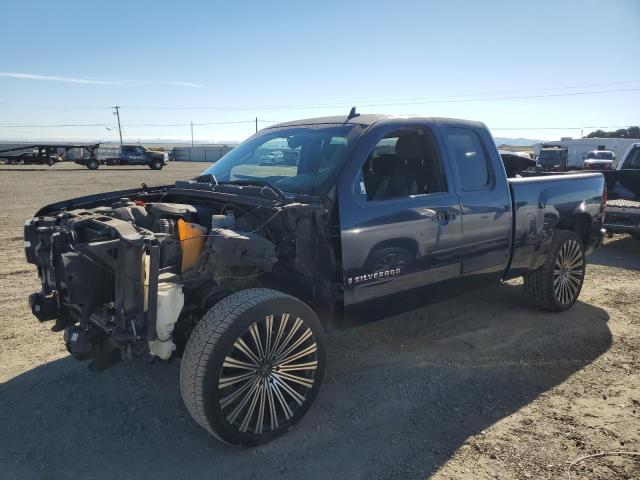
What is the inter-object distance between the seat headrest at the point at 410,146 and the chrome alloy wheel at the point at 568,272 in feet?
7.08

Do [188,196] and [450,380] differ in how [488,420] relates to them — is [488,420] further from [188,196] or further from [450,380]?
[188,196]

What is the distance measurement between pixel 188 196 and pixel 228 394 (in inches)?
73.5

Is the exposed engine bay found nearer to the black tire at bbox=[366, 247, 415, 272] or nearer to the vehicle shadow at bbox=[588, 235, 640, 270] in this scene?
the black tire at bbox=[366, 247, 415, 272]

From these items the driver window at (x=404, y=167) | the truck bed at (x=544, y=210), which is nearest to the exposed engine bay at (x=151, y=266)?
the driver window at (x=404, y=167)

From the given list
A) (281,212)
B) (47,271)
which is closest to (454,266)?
(281,212)

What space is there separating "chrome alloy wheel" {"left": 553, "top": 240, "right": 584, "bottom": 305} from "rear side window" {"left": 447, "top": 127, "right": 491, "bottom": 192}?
154 cm

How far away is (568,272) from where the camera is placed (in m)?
5.52

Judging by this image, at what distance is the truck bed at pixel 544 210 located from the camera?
4789mm

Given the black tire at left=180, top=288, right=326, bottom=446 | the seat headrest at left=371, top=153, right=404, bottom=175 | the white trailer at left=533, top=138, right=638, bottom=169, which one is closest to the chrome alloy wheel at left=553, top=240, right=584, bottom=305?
the seat headrest at left=371, top=153, right=404, bottom=175

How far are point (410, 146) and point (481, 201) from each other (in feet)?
2.55

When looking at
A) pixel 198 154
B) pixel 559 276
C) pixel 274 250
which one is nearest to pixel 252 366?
pixel 274 250

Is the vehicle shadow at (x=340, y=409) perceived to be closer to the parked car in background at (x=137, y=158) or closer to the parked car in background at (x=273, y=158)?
the parked car in background at (x=273, y=158)

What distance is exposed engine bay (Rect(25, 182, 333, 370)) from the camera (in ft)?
9.37

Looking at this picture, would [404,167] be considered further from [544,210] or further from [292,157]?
[544,210]
